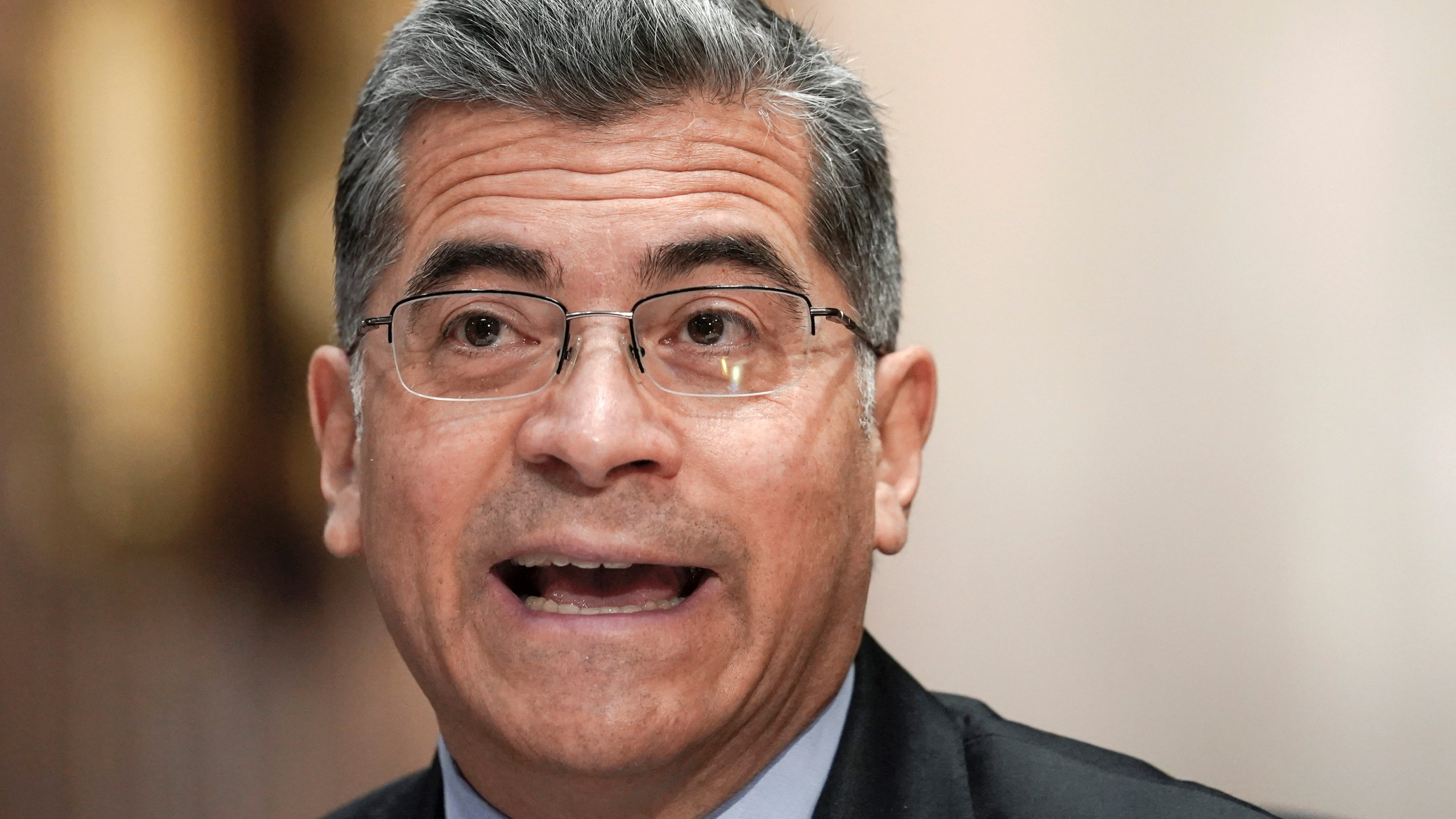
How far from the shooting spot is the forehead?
4.77ft

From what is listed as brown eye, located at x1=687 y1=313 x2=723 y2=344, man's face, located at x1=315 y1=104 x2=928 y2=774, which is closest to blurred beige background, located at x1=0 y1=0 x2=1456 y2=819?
man's face, located at x1=315 y1=104 x2=928 y2=774

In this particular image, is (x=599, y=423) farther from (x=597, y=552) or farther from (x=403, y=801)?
(x=403, y=801)

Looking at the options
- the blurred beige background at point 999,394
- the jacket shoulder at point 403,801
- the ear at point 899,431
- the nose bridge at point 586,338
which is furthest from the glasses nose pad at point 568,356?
the blurred beige background at point 999,394

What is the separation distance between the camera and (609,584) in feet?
4.85

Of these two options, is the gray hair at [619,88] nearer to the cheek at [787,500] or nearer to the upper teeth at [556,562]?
the cheek at [787,500]

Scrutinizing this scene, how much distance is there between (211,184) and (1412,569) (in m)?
2.69

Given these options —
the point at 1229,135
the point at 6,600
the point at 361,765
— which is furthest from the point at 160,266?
the point at 1229,135

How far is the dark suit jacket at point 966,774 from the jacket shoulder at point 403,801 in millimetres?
619

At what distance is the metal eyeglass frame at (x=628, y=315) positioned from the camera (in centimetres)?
143

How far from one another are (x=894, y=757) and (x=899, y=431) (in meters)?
0.47

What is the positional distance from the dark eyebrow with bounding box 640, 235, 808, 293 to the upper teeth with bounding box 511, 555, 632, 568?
13.5 inches

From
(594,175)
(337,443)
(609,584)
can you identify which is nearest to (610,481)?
(609,584)

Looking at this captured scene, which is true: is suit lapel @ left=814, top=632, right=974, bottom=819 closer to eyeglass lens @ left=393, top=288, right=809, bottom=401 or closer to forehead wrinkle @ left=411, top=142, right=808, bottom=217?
eyeglass lens @ left=393, top=288, right=809, bottom=401

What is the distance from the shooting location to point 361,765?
2953 millimetres
